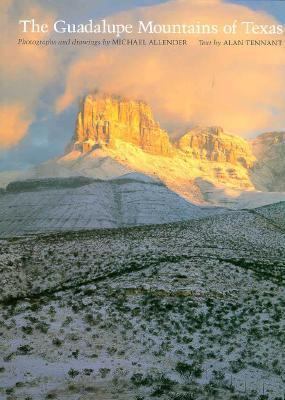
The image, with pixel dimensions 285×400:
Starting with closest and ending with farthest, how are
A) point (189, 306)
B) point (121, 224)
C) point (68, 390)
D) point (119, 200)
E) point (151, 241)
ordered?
point (68, 390) → point (189, 306) → point (151, 241) → point (121, 224) → point (119, 200)

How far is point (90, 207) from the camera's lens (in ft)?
408

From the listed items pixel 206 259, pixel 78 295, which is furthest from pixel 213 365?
pixel 206 259

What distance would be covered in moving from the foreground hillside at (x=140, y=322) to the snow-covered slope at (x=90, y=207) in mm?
77598

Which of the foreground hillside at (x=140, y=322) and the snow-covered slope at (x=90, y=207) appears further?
the snow-covered slope at (x=90, y=207)

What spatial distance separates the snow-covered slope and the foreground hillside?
7760 centimetres

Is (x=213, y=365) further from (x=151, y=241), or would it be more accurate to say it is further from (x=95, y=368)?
(x=151, y=241)

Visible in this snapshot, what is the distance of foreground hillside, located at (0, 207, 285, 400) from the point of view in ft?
55.4

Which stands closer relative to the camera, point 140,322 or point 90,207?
point 140,322

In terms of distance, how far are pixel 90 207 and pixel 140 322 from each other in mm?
102199

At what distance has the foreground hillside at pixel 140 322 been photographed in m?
16.9

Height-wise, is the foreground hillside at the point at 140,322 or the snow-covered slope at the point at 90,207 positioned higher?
the snow-covered slope at the point at 90,207

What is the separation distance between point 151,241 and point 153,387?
26966 mm

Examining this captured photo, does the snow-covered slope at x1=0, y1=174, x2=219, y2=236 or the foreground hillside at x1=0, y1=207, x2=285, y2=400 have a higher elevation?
the snow-covered slope at x1=0, y1=174, x2=219, y2=236

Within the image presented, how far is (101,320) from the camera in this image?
22969 millimetres
